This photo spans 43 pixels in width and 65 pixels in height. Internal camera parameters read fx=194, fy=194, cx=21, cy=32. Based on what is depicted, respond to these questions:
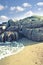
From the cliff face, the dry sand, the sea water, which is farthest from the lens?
the cliff face

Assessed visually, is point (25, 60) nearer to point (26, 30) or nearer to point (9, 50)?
point (9, 50)

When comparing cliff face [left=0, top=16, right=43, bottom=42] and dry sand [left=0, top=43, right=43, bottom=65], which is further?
cliff face [left=0, top=16, right=43, bottom=42]

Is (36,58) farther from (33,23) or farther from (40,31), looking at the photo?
(33,23)

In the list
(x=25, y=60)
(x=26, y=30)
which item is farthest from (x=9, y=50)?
(x=26, y=30)

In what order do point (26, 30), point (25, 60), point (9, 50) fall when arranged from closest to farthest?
point (25, 60), point (9, 50), point (26, 30)

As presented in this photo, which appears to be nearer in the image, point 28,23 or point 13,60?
point 13,60

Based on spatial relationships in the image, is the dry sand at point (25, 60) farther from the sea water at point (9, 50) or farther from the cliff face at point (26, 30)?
the cliff face at point (26, 30)


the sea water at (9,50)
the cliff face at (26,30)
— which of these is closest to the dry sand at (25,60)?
the sea water at (9,50)

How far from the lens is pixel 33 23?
25531 millimetres

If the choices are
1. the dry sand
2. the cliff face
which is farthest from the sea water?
the cliff face

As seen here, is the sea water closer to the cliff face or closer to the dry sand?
the dry sand

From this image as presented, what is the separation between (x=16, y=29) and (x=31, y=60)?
14.3m

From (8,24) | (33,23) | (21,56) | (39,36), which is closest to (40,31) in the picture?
(39,36)

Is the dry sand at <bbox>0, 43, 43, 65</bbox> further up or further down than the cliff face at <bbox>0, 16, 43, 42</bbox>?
further down
